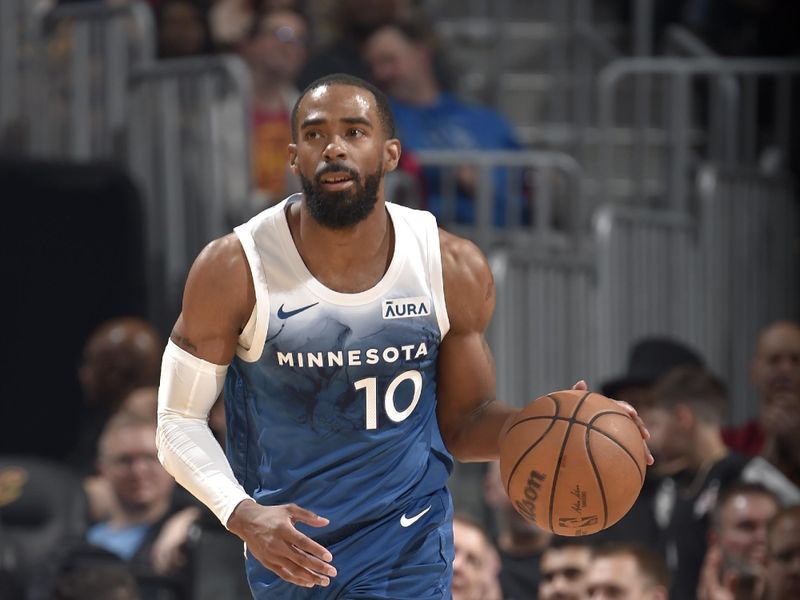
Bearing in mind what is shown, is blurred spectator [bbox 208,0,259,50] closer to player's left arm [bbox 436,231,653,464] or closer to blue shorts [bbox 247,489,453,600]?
player's left arm [bbox 436,231,653,464]

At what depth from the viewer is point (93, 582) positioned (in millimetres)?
6934

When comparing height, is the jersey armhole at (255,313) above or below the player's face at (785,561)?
above

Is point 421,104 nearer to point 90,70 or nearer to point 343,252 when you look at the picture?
point 90,70

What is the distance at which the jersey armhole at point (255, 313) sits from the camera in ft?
15.3

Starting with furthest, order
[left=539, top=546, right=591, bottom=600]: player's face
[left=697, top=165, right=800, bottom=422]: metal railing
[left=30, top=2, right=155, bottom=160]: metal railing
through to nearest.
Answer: [left=697, top=165, right=800, bottom=422]: metal railing
[left=30, top=2, right=155, bottom=160]: metal railing
[left=539, top=546, right=591, bottom=600]: player's face

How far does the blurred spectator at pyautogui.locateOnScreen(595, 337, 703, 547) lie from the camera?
24.8 ft

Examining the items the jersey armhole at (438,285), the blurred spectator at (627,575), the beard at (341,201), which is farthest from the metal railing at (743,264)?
the beard at (341,201)

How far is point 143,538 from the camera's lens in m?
7.78

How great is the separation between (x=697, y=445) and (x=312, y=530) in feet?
→ 11.7

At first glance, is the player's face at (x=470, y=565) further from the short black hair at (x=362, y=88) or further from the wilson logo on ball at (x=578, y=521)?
the short black hair at (x=362, y=88)

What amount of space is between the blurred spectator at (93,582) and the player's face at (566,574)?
1681 mm

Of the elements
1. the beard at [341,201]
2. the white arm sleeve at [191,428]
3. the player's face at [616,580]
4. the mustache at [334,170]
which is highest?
the mustache at [334,170]

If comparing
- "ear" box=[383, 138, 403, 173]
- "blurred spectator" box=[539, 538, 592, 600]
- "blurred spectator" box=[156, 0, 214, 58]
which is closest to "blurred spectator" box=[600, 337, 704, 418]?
"blurred spectator" box=[539, 538, 592, 600]

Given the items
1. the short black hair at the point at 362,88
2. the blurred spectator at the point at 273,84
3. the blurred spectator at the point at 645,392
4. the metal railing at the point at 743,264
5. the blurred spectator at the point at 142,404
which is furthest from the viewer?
the metal railing at the point at 743,264
